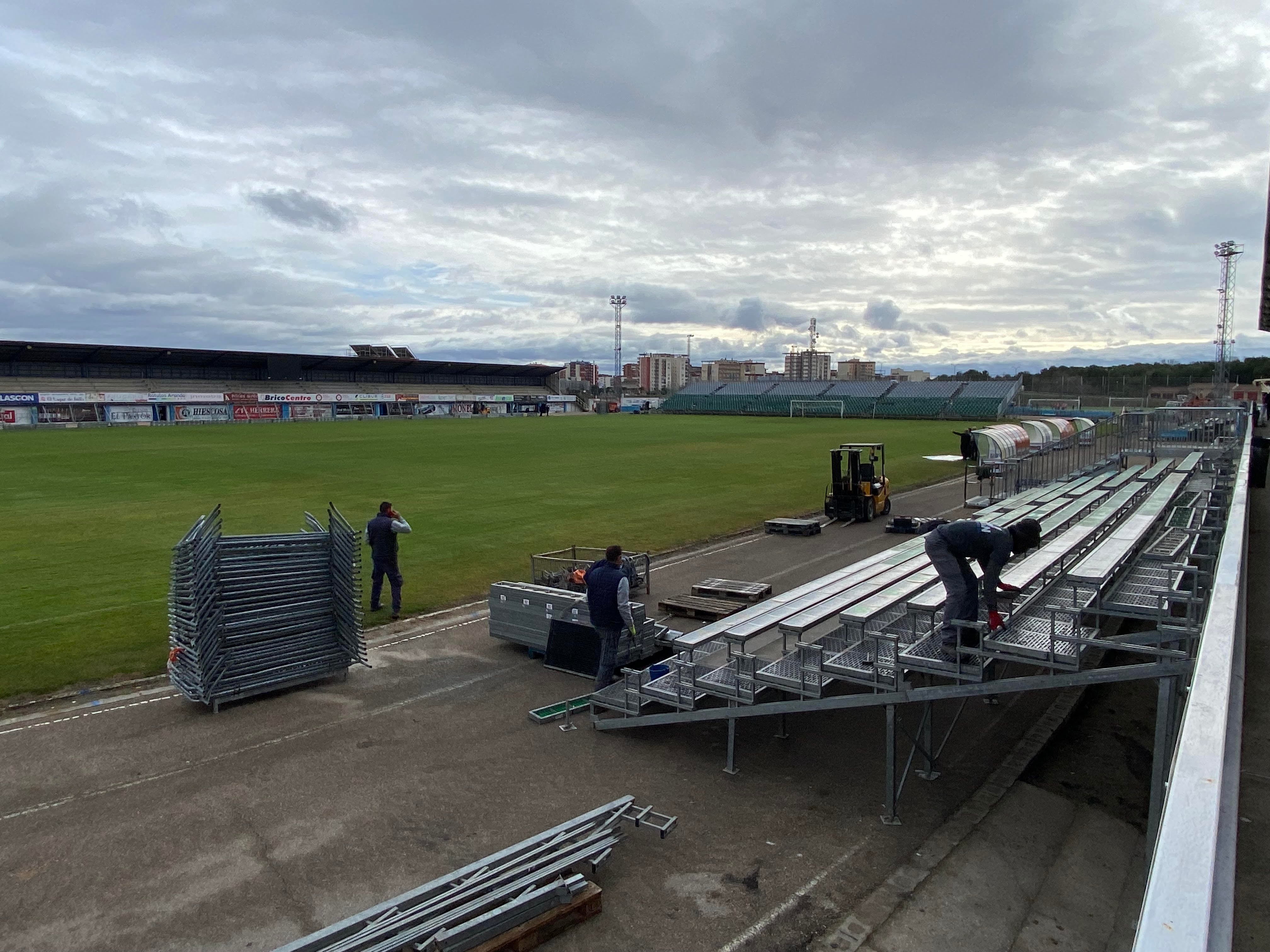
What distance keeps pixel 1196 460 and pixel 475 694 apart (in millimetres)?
22040

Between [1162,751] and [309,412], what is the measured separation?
100 metres

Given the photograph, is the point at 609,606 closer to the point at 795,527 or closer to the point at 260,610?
the point at 260,610

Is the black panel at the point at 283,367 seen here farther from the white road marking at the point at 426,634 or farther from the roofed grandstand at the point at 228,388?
the white road marking at the point at 426,634

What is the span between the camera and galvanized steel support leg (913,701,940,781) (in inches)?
302

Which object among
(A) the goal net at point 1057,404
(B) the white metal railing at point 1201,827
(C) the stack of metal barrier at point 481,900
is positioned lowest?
(C) the stack of metal barrier at point 481,900

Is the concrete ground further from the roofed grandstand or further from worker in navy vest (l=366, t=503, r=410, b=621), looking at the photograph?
the roofed grandstand

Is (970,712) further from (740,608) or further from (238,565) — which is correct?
(238,565)

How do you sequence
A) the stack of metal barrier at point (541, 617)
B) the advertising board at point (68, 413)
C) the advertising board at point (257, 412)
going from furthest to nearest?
the advertising board at point (257, 412), the advertising board at point (68, 413), the stack of metal barrier at point (541, 617)

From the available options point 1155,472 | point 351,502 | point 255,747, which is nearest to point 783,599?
point 255,747

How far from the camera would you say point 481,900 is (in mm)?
5582

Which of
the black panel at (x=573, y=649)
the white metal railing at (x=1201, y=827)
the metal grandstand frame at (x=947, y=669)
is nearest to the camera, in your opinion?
the white metal railing at (x=1201, y=827)

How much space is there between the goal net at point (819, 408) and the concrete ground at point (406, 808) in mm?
95567

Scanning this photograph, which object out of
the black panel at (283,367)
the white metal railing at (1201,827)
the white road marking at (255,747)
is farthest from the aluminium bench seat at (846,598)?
the black panel at (283,367)

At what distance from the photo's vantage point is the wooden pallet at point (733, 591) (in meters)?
13.8
